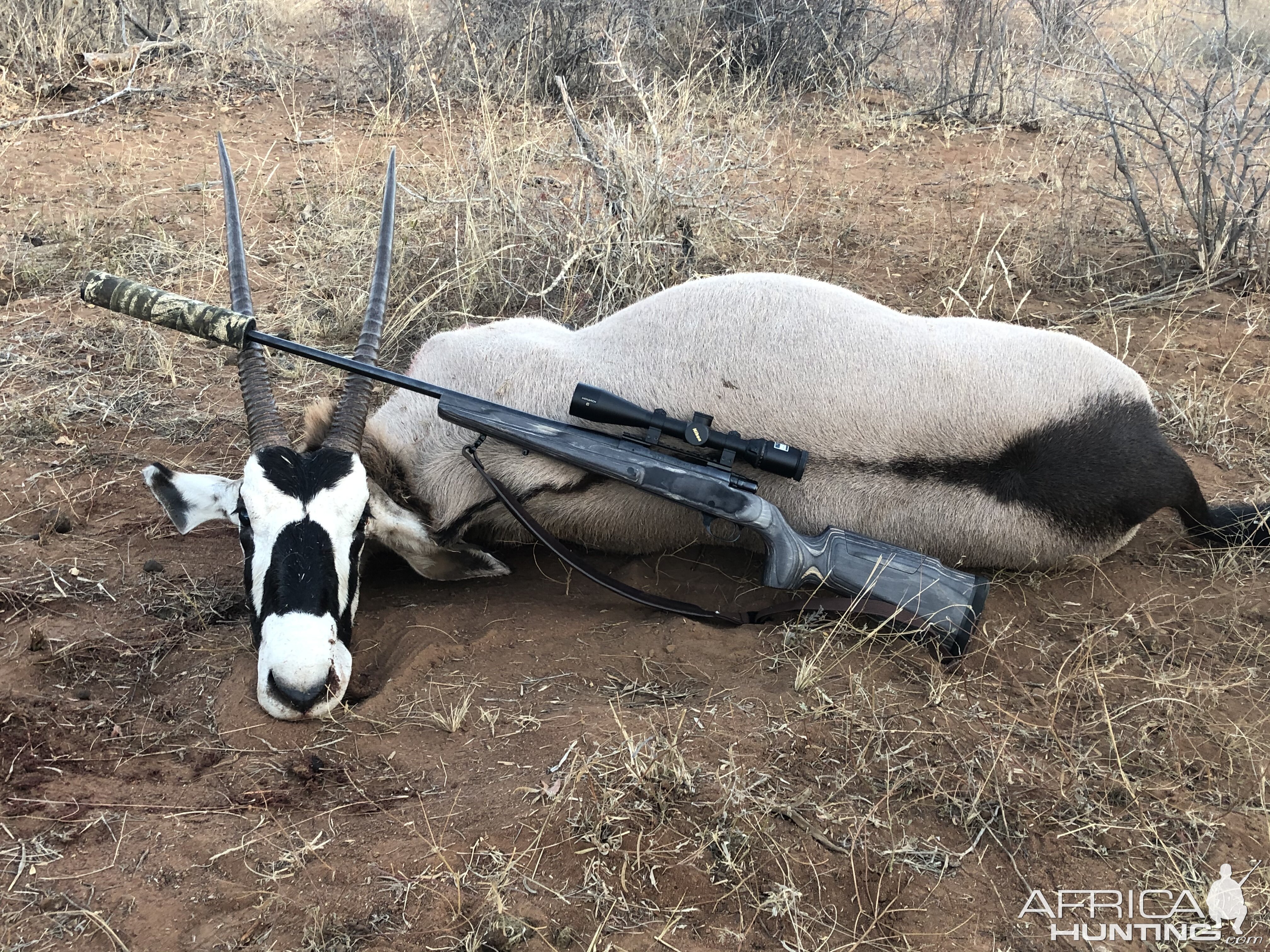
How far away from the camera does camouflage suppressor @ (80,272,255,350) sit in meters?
3.37

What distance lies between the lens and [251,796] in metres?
2.57

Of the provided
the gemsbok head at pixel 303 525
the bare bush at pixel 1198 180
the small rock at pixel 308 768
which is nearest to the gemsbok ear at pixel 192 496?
the gemsbok head at pixel 303 525

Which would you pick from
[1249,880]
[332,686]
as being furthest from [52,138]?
[1249,880]

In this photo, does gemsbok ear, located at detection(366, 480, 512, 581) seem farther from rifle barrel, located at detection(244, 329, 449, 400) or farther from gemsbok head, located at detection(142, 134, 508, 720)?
rifle barrel, located at detection(244, 329, 449, 400)

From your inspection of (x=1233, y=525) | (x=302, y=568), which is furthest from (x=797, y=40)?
(x=302, y=568)

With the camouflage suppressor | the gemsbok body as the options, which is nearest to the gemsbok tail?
the gemsbok body

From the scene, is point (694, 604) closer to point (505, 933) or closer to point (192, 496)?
point (505, 933)

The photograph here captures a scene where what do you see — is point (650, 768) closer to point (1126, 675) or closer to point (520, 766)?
point (520, 766)

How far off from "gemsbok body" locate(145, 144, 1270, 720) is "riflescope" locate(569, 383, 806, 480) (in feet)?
0.46

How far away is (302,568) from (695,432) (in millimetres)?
1281

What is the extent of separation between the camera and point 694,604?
3.60m

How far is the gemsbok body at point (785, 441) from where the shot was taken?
11.0ft

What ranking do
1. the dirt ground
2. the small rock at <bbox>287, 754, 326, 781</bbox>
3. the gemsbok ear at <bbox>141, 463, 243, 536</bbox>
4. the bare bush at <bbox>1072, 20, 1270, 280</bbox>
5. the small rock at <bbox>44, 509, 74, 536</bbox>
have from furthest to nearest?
the bare bush at <bbox>1072, 20, 1270, 280</bbox>, the small rock at <bbox>44, 509, 74, 536</bbox>, the gemsbok ear at <bbox>141, 463, 243, 536</bbox>, the small rock at <bbox>287, 754, 326, 781</bbox>, the dirt ground

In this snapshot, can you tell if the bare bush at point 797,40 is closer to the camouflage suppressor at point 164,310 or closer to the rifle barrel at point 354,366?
the rifle barrel at point 354,366
